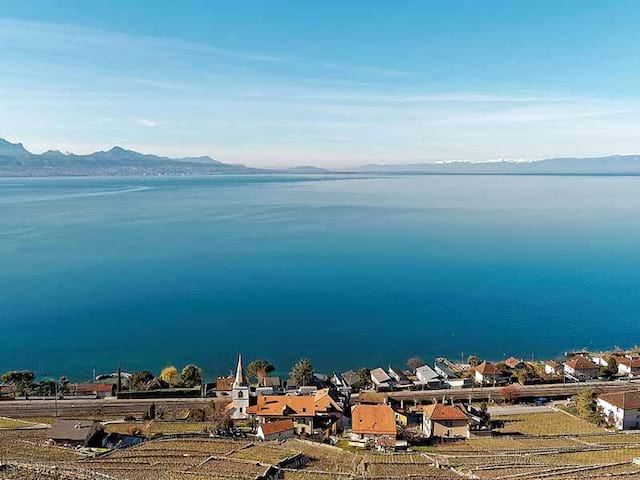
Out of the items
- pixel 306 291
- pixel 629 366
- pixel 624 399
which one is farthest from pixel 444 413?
pixel 306 291

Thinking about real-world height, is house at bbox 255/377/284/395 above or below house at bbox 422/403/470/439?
below

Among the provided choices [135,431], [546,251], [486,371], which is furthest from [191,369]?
[546,251]

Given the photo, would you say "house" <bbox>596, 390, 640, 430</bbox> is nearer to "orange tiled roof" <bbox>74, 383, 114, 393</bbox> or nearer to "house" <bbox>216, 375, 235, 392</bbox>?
"house" <bbox>216, 375, 235, 392</bbox>

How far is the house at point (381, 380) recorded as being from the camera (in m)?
34.9

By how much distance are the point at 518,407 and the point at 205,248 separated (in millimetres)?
→ 61277

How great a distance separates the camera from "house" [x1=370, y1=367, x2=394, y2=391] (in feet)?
114

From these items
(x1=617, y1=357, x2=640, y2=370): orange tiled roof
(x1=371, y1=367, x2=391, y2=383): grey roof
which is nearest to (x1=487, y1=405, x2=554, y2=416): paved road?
(x1=371, y1=367, x2=391, y2=383): grey roof

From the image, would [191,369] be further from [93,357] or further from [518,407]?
[518,407]

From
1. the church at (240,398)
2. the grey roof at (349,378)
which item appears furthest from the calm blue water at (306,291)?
the church at (240,398)

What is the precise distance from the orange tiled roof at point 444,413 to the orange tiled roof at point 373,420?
7.05 ft

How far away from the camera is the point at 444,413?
26750mm

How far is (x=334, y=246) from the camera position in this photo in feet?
283

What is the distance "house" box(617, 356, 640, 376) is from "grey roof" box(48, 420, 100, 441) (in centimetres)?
3369

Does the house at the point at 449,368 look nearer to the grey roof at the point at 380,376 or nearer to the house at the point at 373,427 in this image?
the grey roof at the point at 380,376
